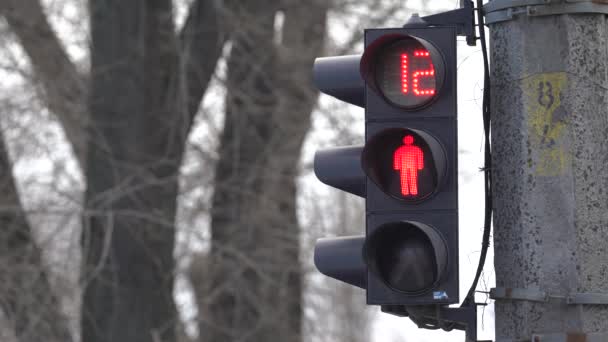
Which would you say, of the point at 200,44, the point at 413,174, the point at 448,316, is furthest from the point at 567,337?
the point at 200,44

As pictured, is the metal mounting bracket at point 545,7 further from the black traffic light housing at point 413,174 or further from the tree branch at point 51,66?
the tree branch at point 51,66

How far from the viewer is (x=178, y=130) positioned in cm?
1046

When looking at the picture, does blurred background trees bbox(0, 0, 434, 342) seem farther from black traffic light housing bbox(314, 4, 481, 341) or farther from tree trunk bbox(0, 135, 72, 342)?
black traffic light housing bbox(314, 4, 481, 341)

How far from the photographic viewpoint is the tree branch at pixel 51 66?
10.3 metres

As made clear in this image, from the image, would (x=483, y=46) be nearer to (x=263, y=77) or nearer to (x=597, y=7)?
(x=597, y=7)

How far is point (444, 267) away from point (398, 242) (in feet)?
0.71

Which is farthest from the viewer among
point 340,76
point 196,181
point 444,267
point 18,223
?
point 196,181

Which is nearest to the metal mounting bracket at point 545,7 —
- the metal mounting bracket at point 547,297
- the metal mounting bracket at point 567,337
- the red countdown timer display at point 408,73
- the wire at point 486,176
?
the wire at point 486,176

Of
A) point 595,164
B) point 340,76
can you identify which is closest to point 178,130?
point 340,76

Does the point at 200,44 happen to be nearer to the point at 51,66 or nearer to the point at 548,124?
the point at 51,66

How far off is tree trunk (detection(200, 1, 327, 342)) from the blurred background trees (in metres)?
0.02

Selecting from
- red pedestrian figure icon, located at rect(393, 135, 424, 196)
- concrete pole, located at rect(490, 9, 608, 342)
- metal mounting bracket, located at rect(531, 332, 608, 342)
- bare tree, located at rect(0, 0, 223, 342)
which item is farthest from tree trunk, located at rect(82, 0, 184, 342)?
metal mounting bracket, located at rect(531, 332, 608, 342)

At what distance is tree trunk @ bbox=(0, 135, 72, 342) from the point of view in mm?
9648

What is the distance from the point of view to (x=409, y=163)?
443 centimetres
